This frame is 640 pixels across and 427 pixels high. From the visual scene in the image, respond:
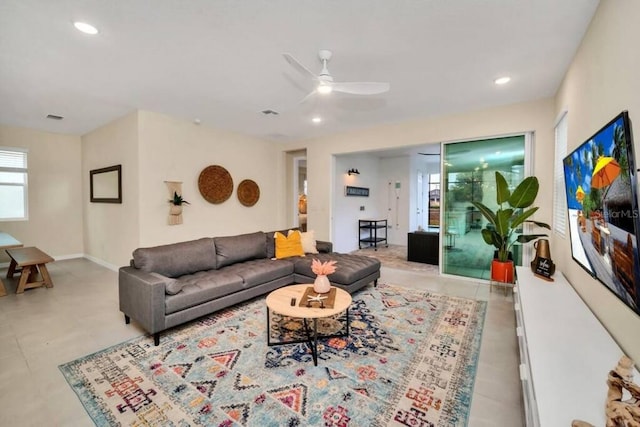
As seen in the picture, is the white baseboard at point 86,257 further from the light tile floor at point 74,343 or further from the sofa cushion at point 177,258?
the sofa cushion at point 177,258

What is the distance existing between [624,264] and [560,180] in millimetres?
2614

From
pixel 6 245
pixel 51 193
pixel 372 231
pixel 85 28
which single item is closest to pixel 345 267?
pixel 85 28

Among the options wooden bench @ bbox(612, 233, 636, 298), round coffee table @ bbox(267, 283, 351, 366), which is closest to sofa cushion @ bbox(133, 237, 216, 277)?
round coffee table @ bbox(267, 283, 351, 366)

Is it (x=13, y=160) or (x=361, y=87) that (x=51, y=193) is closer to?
(x=13, y=160)

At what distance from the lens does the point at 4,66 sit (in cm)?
299

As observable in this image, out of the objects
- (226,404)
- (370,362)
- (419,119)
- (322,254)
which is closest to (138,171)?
(322,254)

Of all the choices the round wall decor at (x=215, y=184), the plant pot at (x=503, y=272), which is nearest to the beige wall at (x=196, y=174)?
the round wall decor at (x=215, y=184)

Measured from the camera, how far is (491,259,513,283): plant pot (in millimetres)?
3831

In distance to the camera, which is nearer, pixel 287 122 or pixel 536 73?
pixel 536 73

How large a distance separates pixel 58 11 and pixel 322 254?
3821 millimetres

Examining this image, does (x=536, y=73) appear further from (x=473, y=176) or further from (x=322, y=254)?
(x=322, y=254)

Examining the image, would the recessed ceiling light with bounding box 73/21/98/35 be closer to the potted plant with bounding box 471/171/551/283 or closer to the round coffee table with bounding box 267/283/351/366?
the round coffee table with bounding box 267/283/351/366

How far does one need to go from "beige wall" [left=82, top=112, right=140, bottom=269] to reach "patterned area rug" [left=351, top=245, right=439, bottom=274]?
187 inches

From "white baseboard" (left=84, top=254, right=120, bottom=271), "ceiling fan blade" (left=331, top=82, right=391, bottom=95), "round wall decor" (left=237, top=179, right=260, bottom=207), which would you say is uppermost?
"ceiling fan blade" (left=331, top=82, right=391, bottom=95)
